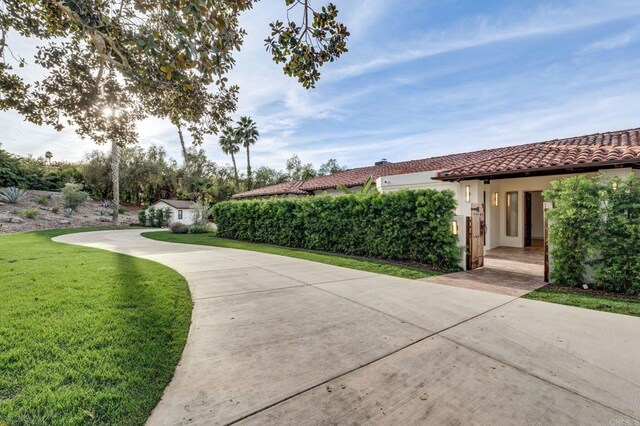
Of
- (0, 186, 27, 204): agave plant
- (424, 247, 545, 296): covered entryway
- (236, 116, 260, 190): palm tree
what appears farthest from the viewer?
(236, 116, 260, 190): palm tree

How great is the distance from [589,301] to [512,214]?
31.2ft

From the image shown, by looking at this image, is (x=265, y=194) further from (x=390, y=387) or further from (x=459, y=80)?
(x=390, y=387)

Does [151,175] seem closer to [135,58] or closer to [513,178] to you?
[135,58]

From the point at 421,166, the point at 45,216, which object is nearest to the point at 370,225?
the point at 421,166

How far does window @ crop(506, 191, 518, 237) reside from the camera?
1368 centimetres

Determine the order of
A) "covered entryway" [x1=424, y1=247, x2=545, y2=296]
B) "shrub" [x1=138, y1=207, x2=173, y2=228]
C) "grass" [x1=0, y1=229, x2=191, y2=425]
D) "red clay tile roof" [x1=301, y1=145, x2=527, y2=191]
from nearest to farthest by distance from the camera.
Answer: "grass" [x1=0, y1=229, x2=191, y2=425], "covered entryway" [x1=424, y1=247, x2=545, y2=296], "red clay tile roof" [x1=301, y1=145, x2=527, y2=191], "shrub" [x1=138, y1=207, x2=173, y2=228]

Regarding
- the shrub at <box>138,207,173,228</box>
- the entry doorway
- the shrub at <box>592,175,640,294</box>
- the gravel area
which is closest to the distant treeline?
the shrub at <box>138,207,173,228</box>

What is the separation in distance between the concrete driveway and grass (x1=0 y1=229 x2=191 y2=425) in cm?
28

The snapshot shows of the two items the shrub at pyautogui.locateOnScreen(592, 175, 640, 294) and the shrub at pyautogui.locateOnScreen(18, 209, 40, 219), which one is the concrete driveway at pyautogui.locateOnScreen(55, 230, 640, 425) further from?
the shrub at pyautogui.locateOnScreen(18, 209, 40, 219)

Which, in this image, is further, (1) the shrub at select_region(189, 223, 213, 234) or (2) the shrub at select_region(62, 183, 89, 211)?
(2) the shrub at select_region(62, 183, 89, 211)

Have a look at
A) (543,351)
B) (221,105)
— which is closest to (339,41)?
(221,105)

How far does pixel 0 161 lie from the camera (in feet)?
105

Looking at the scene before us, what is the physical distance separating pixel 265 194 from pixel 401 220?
61.8ft

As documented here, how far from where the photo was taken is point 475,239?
889cm
